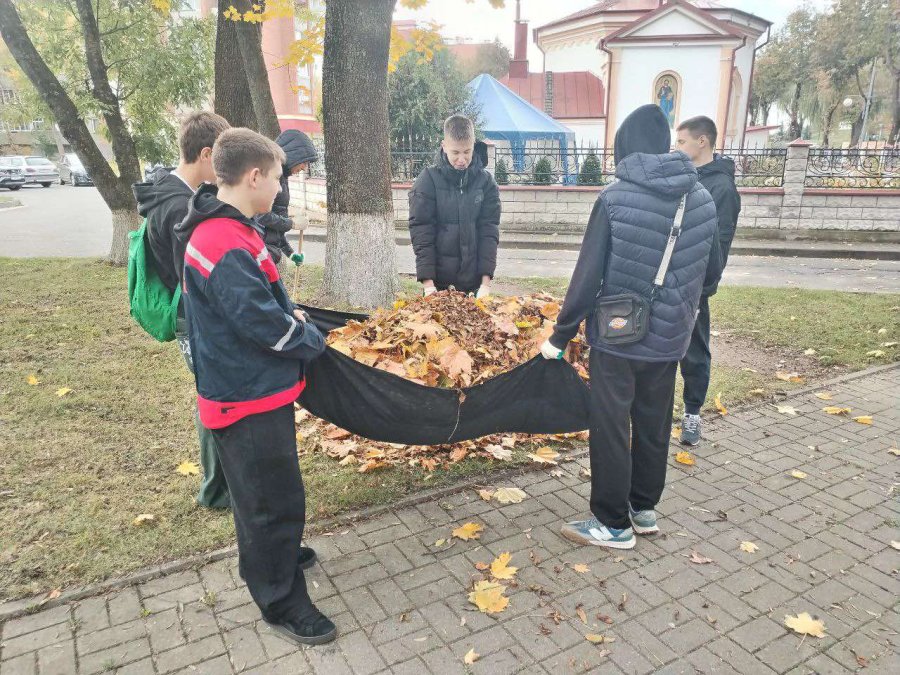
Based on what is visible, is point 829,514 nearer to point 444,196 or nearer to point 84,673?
point 444,196

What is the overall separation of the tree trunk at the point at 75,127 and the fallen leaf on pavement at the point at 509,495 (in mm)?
9656

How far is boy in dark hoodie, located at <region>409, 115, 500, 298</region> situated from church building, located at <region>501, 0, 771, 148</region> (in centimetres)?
2437

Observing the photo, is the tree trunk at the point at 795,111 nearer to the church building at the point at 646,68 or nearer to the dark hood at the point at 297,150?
the church building at the point at 646,68

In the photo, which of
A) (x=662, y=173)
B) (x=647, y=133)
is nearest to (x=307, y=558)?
(x=662, y=173)

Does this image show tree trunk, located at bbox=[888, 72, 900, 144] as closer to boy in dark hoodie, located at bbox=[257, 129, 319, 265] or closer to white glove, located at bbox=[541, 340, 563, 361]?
boy in dark hoodie, located at bbox=[257, 129, 319, 265]

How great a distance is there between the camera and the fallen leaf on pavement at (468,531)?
11.1 ft

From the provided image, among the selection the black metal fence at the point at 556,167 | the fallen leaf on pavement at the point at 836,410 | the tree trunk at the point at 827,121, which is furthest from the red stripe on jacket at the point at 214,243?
the tree trunk at the point at 827,121

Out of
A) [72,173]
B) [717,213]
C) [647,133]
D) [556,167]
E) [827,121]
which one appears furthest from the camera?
[827,121]

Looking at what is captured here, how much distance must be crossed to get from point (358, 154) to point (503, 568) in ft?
17.0

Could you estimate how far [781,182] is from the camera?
15320 mm

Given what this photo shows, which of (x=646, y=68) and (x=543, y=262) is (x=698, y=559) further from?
(x=646, y=68)

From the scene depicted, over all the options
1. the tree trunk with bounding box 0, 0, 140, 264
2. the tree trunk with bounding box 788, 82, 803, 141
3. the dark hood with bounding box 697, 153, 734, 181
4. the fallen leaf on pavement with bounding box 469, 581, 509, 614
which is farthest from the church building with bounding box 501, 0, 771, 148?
the fallen leaf on pavement with bounding box 469, 581, 509, 614

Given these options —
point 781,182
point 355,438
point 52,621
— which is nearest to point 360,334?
point 355,438

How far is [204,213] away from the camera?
2344 millimetres
